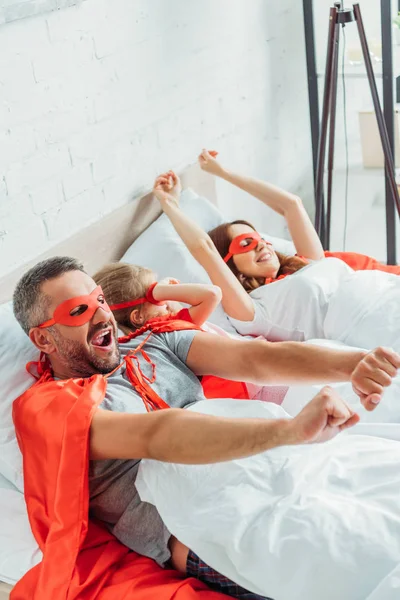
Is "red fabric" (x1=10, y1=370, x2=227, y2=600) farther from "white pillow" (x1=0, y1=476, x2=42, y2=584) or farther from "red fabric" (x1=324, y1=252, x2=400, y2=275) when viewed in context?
"red fabric" (x1=324, y1=252, x2=400, y2=275)

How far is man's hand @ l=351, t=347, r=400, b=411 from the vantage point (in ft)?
4.85

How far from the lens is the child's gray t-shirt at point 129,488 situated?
62.5 inches

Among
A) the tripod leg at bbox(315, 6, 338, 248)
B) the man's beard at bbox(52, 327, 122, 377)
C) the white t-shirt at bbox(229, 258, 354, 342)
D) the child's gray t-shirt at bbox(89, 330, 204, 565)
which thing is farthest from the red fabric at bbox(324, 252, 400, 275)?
the man's beard at bbox(52, 327, 122, 377)

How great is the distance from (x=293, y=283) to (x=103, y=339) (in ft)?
2.63

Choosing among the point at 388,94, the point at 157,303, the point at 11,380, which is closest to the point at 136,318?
the point at 157,303

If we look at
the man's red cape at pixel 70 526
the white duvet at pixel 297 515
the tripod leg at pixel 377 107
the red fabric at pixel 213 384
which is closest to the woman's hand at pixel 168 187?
the red fabric at pixel 213 384

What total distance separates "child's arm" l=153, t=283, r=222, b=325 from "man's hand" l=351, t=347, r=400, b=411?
0.68 metres

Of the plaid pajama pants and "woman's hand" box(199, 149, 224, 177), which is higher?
"woman's hand" box(199, 149, 224, 177)

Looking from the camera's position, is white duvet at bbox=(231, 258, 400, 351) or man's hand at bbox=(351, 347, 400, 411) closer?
man's hand at bbox=(351, 347, 400, 411)

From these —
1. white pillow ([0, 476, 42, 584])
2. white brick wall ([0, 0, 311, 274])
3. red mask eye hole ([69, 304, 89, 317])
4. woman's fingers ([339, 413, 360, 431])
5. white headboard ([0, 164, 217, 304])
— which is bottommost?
white pillow ([0, 476, 42, 584])

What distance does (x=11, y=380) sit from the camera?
182cm

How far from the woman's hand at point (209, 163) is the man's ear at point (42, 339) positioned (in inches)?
50.6

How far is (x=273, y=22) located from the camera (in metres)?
3.54

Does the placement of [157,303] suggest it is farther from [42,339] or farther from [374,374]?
[374,374]
